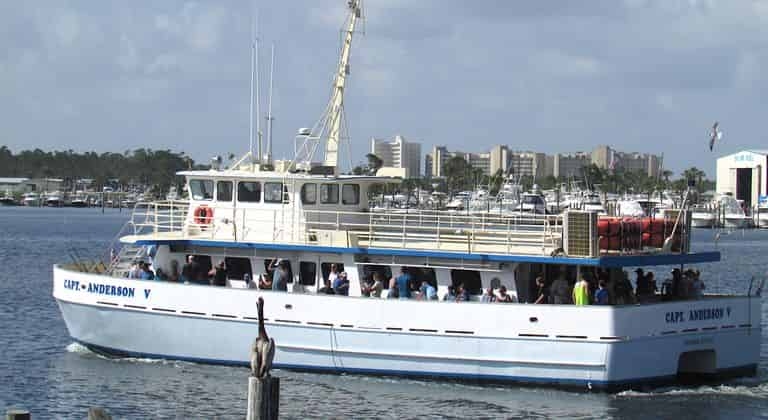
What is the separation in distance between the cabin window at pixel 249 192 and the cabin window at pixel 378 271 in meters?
3.14

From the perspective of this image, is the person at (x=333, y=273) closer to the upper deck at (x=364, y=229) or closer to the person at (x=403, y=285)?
the upper deck at (x=364, y=229)

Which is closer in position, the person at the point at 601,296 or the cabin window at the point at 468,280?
the person at the point at 601,296

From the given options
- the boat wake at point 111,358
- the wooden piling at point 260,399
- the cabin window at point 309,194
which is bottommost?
the boat wake at point 111,358

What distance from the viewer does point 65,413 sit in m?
21.4

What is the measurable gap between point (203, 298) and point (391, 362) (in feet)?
13.4

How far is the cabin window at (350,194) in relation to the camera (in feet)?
84.2

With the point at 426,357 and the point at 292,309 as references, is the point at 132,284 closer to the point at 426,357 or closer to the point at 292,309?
the point at 292,309

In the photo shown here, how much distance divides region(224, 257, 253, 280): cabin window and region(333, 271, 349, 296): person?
2451 mm

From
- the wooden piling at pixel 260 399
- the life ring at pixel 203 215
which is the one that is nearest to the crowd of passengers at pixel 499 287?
the life ring at pixel 203 215

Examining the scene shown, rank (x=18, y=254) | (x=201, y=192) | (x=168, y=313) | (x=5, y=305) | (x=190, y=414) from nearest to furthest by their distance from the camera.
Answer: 1. (x=190, y=414)
2. (x=168, y=313)
3. (x=201, y=192)
4. (x=5, y=305)
5. (x=18, y=254)

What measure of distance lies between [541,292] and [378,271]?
3479 mm

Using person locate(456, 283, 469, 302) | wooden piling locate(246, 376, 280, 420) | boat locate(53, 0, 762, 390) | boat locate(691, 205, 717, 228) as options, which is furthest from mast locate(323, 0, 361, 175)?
boat locate(691, 205, 717, 228)

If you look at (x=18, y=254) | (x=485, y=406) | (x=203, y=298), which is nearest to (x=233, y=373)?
(x=203, y=298)

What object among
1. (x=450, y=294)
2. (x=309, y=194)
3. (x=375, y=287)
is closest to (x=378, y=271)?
(x=375, y=287)
